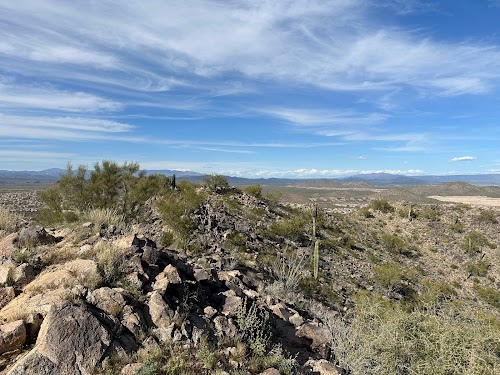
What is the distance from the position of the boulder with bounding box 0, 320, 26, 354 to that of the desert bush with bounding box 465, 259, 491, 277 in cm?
3670

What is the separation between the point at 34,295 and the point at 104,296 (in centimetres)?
118

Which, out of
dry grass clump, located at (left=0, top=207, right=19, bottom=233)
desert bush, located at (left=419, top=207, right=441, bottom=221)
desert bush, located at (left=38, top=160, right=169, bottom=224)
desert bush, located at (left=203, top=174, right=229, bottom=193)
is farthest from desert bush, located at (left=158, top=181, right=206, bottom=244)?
desert bush, located at (left=419, top=207, right=441, bottom=221)

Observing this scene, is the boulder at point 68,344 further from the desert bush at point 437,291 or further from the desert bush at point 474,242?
the desert bush at point 474,242

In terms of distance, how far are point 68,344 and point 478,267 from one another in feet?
121

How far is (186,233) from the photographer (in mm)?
23141

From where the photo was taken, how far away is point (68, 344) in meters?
4.88

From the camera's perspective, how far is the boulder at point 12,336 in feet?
16.0

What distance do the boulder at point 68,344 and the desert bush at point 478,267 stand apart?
3577cm

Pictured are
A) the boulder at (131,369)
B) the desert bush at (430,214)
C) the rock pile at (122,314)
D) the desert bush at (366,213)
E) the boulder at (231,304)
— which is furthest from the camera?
the desert bush at (366,213)

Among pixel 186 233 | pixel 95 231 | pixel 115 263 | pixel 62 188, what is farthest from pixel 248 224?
pixel 115 263

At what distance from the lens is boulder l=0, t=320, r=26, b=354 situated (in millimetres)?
4863

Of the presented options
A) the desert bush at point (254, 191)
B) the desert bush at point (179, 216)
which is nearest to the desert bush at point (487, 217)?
the desert bush at point (254, 191)

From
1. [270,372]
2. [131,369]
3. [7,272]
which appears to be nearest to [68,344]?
[131,369]

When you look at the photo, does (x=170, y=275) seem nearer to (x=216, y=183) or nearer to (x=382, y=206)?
(x=216, y=183)
